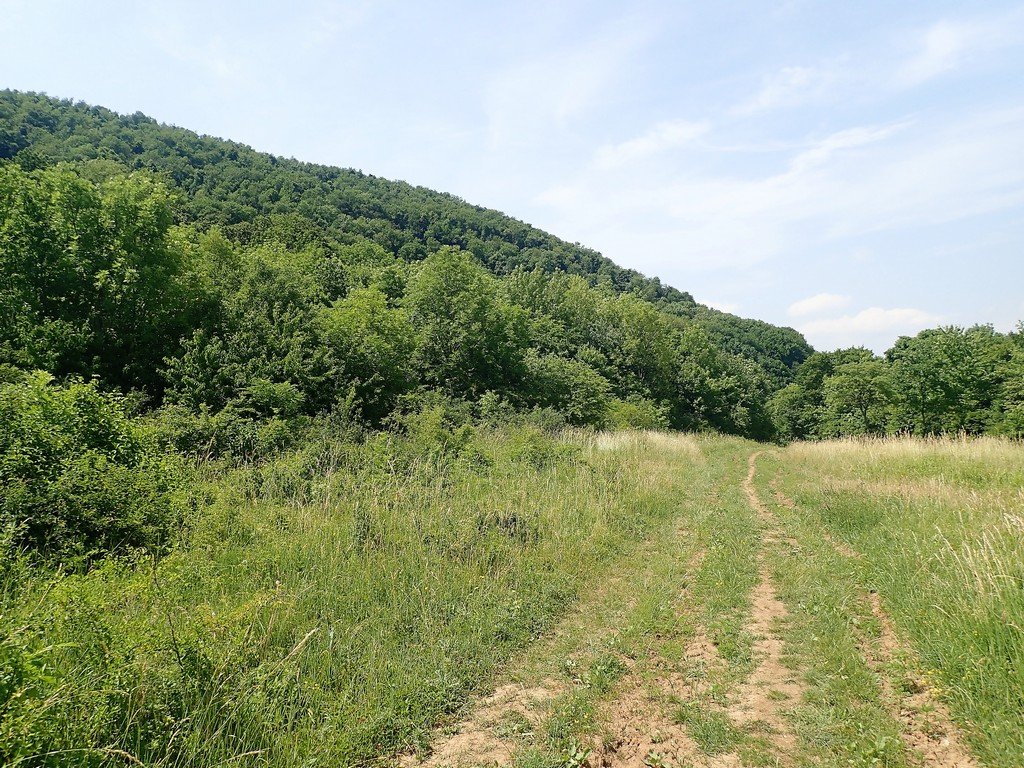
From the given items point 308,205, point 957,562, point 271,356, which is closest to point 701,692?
point 957,562

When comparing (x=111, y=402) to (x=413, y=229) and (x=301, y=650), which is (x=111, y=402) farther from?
(x=413, y=229)

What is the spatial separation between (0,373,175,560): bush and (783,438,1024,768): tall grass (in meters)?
7.89

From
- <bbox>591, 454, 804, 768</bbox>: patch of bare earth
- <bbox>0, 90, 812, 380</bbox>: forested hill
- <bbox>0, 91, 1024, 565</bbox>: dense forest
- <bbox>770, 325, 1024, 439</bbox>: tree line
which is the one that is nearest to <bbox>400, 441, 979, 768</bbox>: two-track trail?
<bbox>591, 454, 804, 768</bbox>: patch of bare earth

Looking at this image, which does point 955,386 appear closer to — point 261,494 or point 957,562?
point 957,562

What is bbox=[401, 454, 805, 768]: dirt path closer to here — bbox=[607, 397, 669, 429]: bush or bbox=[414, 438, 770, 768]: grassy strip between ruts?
bbox=[414, 438, 770, 768]: grassy strip between ruts

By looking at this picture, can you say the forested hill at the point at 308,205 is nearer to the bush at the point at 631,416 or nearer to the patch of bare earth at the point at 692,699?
the bush at the point at 631,416

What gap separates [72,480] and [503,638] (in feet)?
17.2

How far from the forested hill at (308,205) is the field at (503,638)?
56.6 metres

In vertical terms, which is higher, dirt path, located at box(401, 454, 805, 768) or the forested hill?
the forested hill

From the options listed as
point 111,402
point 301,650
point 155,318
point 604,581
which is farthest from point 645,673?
point 155,318

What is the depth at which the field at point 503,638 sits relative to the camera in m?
3.40

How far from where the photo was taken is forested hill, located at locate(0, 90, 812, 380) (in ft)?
225

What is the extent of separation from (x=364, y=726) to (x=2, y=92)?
132 m

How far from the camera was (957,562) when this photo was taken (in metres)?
5.45
